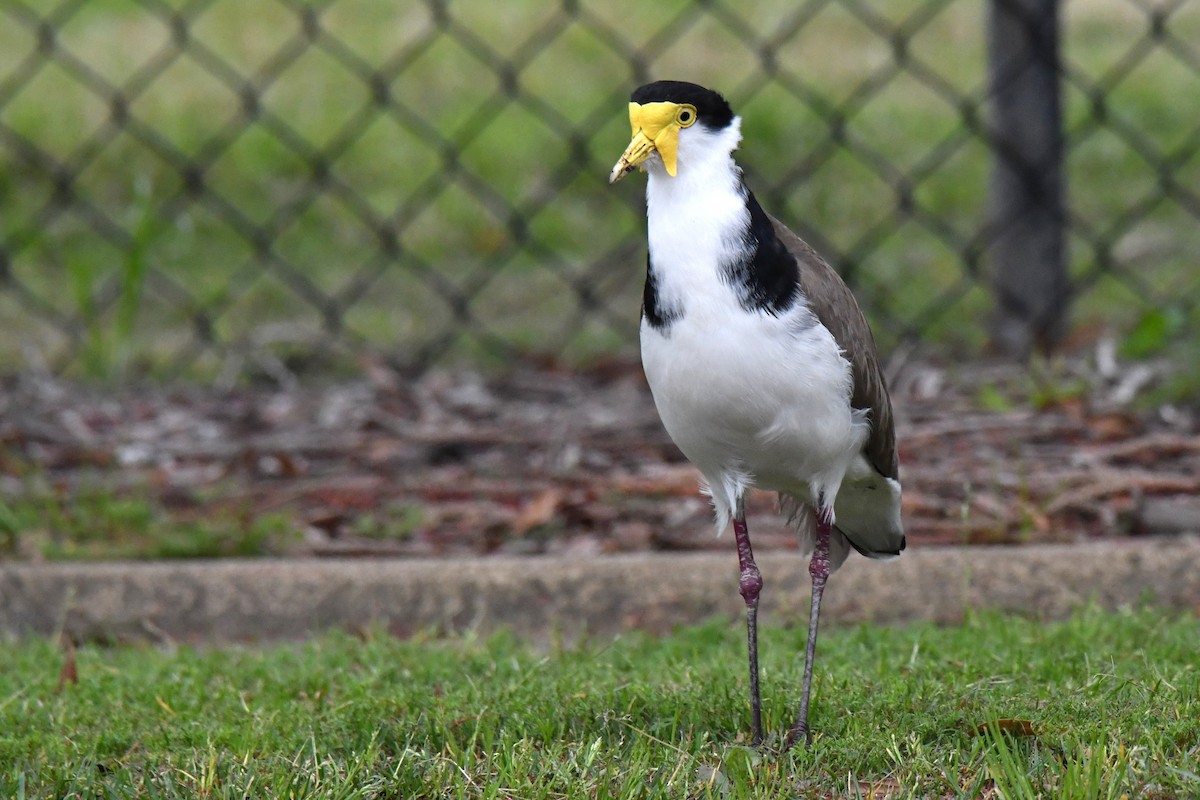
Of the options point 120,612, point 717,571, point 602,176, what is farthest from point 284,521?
point 602,176

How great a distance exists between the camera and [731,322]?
Result: 277cm

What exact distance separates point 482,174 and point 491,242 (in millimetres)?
505

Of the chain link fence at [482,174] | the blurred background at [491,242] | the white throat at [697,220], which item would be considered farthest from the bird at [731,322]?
the chain link fence at [482,174]

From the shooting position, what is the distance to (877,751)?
8.86 feet

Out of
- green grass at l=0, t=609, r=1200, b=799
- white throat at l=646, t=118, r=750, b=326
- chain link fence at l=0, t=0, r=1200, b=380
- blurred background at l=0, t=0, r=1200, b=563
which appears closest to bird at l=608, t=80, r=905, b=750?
white throat at l=646, t=118, r=750, b=326

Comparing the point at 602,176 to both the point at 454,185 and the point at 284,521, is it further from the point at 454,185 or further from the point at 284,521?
the point at 284,521

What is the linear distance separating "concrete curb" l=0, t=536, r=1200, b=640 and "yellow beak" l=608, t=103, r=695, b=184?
55.6 inches

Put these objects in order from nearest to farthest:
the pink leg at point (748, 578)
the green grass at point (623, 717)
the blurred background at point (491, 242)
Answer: the green grass at point (623, 717), the pink leg at point (748, 578), the blurred background at point (491, 242)

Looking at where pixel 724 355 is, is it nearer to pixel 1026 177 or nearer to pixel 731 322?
pixel 731 322

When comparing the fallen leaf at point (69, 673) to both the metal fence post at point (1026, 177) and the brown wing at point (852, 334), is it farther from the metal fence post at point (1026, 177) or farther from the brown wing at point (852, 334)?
the metal fence post at point (1026, 177)

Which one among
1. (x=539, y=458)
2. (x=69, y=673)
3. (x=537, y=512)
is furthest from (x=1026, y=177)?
(x=69, y=673)

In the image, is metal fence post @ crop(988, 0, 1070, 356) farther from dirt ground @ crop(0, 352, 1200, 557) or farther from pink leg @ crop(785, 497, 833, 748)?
pink leg @ crop(785, 497, 833, 748)

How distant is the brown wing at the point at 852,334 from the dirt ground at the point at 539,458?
27.7 inches

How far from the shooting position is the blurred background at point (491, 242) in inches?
191
